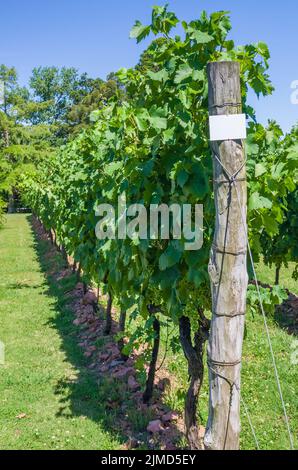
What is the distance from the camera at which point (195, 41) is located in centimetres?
321

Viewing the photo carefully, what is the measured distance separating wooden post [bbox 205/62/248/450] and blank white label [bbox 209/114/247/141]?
0.05 meters

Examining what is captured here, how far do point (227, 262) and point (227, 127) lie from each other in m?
0.72

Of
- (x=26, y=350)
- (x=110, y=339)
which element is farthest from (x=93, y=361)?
(x=26, y=350)

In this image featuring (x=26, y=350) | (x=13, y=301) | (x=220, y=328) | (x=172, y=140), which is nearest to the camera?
(x=220, y=328)

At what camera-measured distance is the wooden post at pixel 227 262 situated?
8.11 ft

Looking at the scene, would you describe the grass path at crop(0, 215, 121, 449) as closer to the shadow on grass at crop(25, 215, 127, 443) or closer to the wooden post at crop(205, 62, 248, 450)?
the shadow on grass at crop(25, 215, 127, 443)

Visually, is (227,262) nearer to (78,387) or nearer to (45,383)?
(78,387)

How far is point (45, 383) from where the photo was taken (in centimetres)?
566

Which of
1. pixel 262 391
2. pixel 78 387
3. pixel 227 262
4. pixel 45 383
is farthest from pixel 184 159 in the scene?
pixel 45 383

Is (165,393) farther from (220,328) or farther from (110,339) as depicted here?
(220,328)

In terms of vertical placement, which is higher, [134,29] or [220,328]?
[134,29]

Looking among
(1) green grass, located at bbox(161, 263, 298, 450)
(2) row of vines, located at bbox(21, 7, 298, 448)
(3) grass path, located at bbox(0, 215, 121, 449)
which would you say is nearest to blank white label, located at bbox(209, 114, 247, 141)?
(2) row of vines, located at bbox(21, 7, 298, 448)

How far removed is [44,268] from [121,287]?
10059 mm

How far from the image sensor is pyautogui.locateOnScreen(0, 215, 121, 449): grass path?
4398 millimetres
